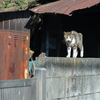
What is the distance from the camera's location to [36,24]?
471 inches

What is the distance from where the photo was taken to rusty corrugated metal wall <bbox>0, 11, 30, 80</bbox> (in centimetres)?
755

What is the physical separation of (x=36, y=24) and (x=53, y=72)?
7780 millimetres

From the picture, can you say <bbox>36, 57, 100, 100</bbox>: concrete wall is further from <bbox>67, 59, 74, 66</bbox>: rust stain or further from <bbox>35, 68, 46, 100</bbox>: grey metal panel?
<bbox>35, 68, 46, 100</bbox>: grey metal panel

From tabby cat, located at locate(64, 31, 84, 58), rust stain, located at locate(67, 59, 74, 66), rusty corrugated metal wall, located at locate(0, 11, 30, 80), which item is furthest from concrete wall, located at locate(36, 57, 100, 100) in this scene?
rusty corrugated metal wall, located at locate(0, 11, 30, 80)

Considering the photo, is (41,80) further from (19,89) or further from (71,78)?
(71,78)

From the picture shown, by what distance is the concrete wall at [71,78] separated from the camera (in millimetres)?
4422

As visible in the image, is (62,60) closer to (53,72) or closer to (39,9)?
(53,72)

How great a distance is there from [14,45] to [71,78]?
11.6ft

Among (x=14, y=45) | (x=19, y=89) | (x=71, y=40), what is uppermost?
(x=71, y=40)

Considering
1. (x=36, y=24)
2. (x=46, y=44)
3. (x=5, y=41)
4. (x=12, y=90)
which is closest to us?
(x=12, y=90)

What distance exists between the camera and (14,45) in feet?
25.6

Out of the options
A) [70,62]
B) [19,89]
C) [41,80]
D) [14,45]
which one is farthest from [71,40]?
[19,89]

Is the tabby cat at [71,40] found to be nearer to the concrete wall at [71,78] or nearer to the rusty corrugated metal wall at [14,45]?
the concrete wall at [71,78]

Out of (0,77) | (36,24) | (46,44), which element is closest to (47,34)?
(46,44)
